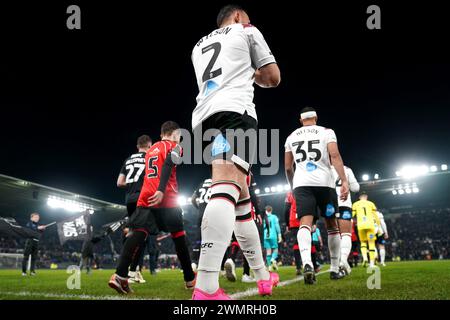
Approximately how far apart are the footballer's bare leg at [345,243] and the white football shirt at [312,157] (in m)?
1.96

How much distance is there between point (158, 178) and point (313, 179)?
2074mm

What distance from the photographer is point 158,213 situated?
420 centimetres

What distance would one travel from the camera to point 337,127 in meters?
33.7

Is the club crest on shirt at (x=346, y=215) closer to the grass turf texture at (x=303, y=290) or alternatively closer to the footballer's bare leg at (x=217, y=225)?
the grass turf texture at (x=303, y=290)

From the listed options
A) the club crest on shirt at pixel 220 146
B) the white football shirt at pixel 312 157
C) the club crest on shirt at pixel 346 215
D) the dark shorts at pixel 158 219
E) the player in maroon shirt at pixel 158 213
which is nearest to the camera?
the club crest on shirt at pixel 220 146

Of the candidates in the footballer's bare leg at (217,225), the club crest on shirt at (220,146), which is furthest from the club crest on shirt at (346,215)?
the club crest on shirt at (220,146)

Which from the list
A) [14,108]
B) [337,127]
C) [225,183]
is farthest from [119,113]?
[225,183]

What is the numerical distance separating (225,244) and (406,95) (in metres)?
32.7

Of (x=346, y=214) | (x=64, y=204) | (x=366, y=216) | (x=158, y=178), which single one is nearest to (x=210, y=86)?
(x=158, y=178)

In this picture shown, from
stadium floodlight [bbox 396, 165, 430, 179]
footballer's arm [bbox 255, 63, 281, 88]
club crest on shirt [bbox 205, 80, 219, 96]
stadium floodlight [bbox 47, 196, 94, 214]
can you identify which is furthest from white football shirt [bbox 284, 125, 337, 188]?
stadium floodlight [bbox 396, 165, 430, 179]

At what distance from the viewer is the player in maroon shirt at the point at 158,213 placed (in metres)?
3.83

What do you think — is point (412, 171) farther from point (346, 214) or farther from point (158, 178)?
point (158, 178)

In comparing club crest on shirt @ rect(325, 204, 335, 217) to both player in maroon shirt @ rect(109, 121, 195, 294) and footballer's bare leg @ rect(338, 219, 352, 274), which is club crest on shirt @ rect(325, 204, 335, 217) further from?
player in maroon shirt @ rect(109, 121, 195, 294)
